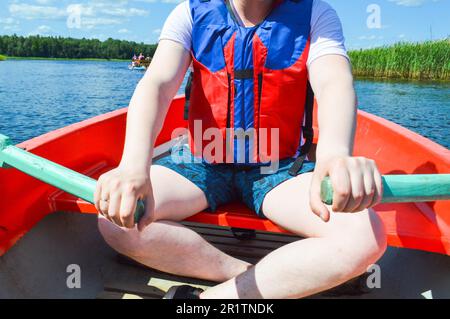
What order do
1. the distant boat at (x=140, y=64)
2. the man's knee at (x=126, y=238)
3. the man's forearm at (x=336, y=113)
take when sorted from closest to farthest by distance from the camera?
1. the man's forearm at (x=336, y=113)
2. the man's knee at (x=126, y=238)
3. the distant boat at (x=140, y=64)

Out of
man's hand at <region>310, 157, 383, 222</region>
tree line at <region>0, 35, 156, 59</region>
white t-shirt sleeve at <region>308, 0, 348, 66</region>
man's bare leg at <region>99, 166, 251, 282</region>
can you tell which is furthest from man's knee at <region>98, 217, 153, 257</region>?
tree line at <region>0, 35, 156, 59</region>

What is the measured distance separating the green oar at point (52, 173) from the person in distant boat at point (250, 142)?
10 centimetres

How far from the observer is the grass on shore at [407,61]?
13790 millimetres

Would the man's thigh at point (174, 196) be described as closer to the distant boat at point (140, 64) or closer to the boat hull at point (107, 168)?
the boat hull at point (107, 168)

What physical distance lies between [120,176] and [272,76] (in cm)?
62

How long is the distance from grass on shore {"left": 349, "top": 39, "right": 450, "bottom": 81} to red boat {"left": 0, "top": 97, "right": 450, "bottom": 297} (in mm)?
13762

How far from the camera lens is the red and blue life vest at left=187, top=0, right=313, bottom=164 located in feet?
4.24

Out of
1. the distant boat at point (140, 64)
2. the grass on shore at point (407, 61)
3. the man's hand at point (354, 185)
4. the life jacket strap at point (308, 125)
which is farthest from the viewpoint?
the distant boat at point (140, 64)

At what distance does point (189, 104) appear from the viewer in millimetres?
1418

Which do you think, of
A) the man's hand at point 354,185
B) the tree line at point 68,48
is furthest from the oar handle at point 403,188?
the tree line at point 68,48

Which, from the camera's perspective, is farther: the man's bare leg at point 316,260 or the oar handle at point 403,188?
the man's bare leg at point 316,260

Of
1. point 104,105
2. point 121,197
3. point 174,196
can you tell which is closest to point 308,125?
point 174,196

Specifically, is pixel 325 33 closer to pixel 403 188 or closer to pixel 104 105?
pixel 403 188
